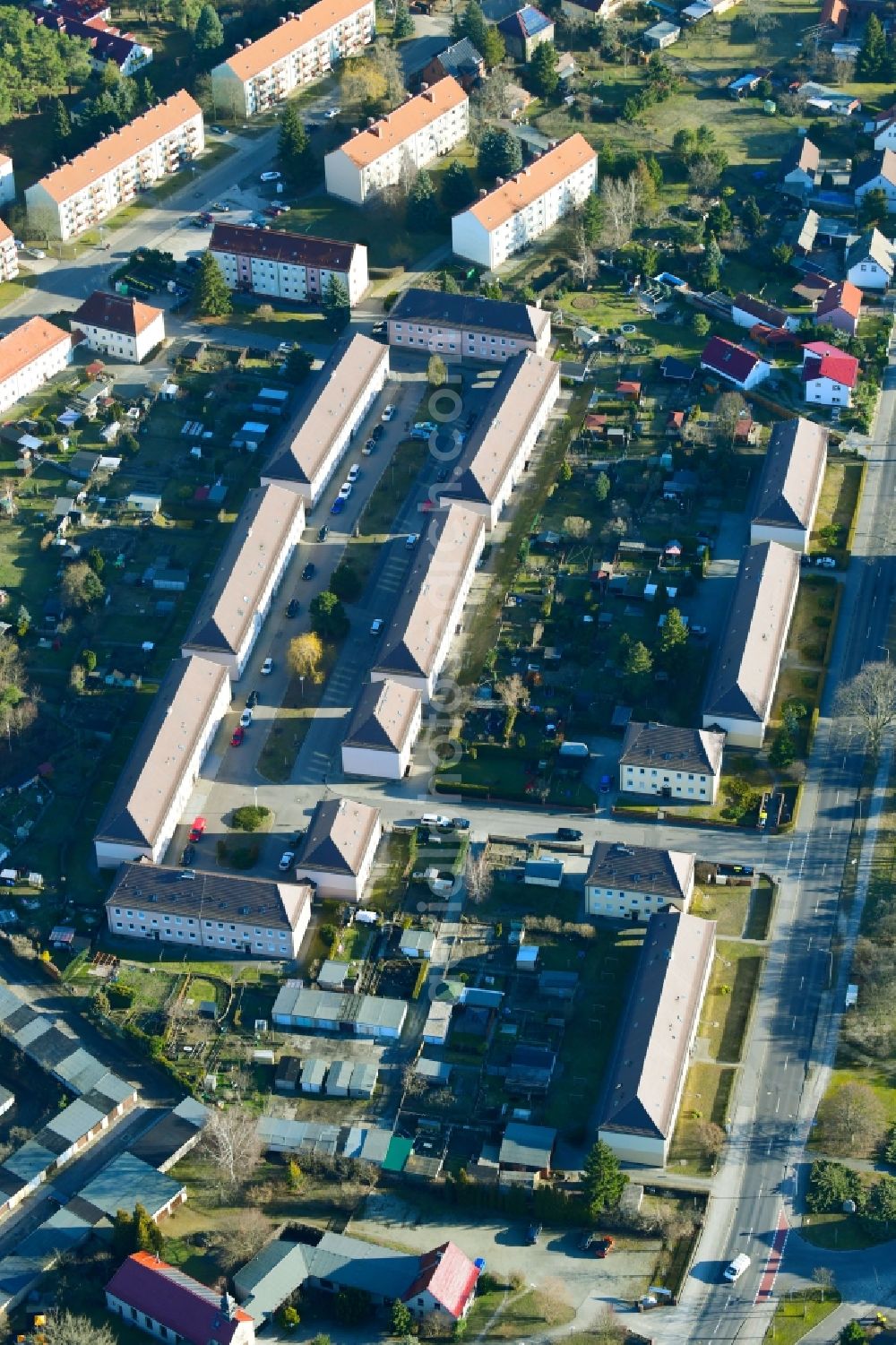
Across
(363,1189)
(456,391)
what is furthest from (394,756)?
(456,391)

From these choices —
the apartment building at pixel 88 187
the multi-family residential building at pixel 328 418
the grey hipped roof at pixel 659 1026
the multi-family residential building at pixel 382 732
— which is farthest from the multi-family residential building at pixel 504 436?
the apartment building at pixel 88 187

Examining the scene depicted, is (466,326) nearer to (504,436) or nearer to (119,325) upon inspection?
(504,436)

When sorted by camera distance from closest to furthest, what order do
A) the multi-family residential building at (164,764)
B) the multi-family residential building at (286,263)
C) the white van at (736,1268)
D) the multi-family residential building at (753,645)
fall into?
the white van at (736,1268)
the multi-family residential building at (164,764)
the multi-family residential building at (753,645)
the multi-family residential building at (286,263)

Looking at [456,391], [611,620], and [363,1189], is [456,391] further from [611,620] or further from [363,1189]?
[363,1189]

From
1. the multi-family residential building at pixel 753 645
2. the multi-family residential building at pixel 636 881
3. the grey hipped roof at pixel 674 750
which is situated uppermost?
the multi-family residential building at pixel 753 645

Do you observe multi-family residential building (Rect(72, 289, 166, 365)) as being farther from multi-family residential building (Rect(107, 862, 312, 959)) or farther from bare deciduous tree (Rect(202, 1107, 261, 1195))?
bare deciduous tree (Rect(202, 1107, 261, 1195))

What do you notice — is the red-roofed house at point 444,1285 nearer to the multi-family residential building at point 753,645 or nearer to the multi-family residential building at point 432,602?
the multi-family residential building at point 753,645
